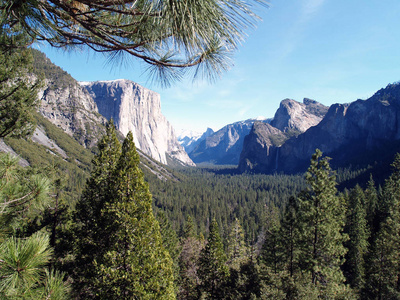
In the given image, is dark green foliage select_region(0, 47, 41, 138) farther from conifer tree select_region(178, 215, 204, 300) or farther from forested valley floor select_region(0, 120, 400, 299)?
conifer tree select_region(178, 215, 204, 300)

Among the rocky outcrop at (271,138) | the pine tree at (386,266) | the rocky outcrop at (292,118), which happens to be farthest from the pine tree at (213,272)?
the rocky outcrop at (292,118)

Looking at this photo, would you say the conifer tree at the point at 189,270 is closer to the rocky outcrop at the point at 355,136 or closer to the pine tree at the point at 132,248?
the pine tree at the point at 132,248

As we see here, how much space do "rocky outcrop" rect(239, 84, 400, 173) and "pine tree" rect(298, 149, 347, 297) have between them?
105m

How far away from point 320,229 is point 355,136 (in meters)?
145

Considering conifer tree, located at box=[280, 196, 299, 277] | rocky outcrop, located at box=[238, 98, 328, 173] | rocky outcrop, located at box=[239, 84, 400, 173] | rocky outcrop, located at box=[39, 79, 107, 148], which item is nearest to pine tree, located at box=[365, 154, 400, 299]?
conifer tree, located at box=[280, 196, 299, 277]

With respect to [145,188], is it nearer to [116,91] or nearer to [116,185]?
[116,185]

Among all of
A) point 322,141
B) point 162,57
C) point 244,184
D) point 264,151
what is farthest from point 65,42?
point 264,151

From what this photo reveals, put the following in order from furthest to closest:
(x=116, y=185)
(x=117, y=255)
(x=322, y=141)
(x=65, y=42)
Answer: (x=322, y=141), (x=116, y=185), (x=117, y=255), (x=65, y=42)

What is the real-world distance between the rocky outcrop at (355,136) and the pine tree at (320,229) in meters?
105

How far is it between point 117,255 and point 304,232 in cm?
966

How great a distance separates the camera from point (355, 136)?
410 feet

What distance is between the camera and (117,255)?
6547 millimetres

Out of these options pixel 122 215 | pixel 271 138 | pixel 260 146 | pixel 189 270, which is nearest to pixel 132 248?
pixel 122 215

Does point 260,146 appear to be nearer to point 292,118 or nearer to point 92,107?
point 292,118
